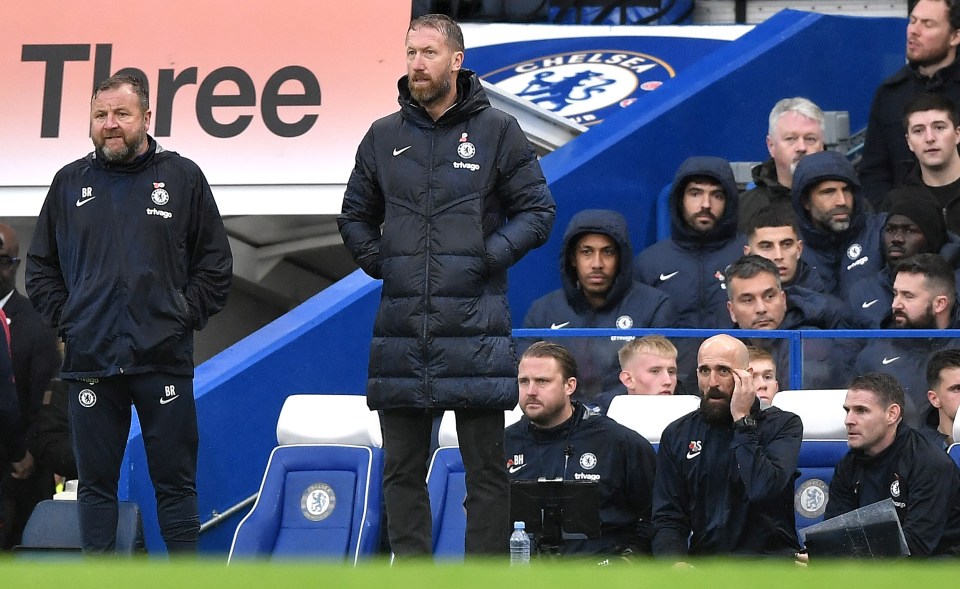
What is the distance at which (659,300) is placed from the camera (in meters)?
8.10

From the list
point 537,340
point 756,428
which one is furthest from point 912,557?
point 537,340

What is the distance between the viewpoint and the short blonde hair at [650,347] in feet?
24.3

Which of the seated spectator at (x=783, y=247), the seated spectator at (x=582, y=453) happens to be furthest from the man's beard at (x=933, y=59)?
the seated spectator at (x=582, y=453)

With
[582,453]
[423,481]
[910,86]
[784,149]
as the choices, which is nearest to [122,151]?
[423,481]

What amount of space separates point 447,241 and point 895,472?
87.3 inches

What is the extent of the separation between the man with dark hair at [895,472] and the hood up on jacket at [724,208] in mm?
1934

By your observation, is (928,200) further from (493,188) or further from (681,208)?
(493,188)

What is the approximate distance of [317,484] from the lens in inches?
294

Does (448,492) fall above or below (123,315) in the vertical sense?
below

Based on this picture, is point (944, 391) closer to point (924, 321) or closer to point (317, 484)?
point (924, 321)

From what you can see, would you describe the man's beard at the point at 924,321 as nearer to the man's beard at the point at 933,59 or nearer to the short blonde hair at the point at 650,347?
the short blonde hair at the point at 650,347

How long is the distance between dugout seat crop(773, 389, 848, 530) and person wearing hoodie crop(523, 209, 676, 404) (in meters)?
1.11

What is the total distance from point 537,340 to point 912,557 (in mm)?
1919

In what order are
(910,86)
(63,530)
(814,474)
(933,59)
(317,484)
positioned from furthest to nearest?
1. (910,86)
2. (933,59)
3. (317,484)
4. (814,474)
5. (63,530)
